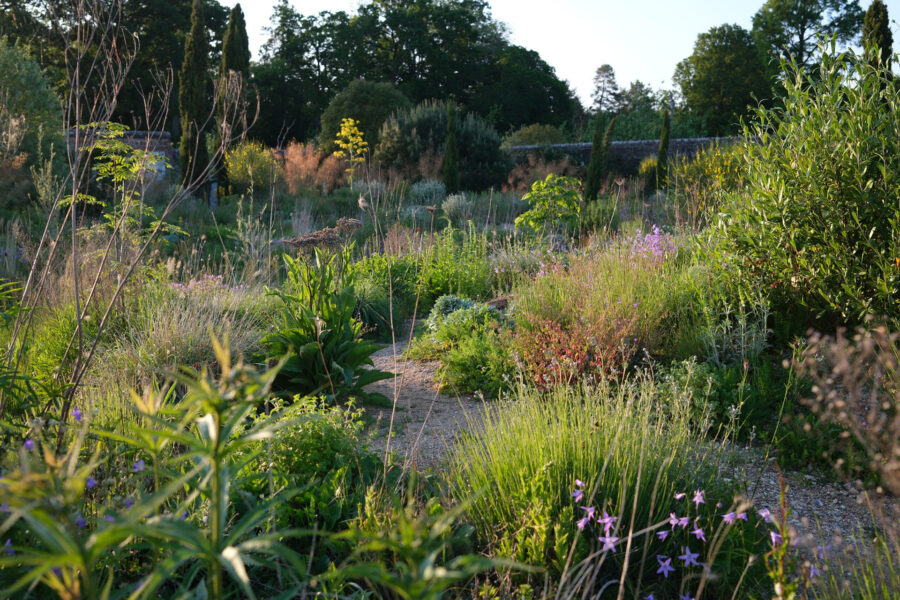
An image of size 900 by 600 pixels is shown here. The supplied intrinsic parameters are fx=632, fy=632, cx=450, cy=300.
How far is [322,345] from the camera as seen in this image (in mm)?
4242

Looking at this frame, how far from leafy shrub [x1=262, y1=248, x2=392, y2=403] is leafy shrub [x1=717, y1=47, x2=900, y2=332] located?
2.76m

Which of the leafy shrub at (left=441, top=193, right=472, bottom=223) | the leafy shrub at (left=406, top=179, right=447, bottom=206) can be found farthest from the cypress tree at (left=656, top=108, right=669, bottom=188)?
the leafy shrub at (left=441, top=193, right=472, bottom=223)

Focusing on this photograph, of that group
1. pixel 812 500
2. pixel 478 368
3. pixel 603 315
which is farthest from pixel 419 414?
pixel 812 500

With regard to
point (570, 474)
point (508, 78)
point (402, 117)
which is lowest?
point (570, 474)

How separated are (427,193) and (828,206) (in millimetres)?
11921

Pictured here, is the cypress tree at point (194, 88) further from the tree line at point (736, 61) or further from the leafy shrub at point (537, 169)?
the tree line at point (736, 61)

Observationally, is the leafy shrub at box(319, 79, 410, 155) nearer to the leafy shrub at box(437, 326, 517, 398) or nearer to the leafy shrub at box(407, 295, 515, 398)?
the leafy shrub at box(407, 295, 515, 398)

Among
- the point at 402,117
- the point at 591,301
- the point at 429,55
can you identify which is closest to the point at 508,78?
the point at 429,55

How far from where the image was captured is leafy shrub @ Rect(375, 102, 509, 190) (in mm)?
18203

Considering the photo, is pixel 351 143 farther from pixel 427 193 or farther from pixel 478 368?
pixel 478 368

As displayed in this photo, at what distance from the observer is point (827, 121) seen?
4.12 meters

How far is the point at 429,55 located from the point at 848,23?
21.5 m

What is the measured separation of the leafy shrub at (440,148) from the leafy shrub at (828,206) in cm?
1383

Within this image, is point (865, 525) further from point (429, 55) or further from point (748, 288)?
point (429, 55)
